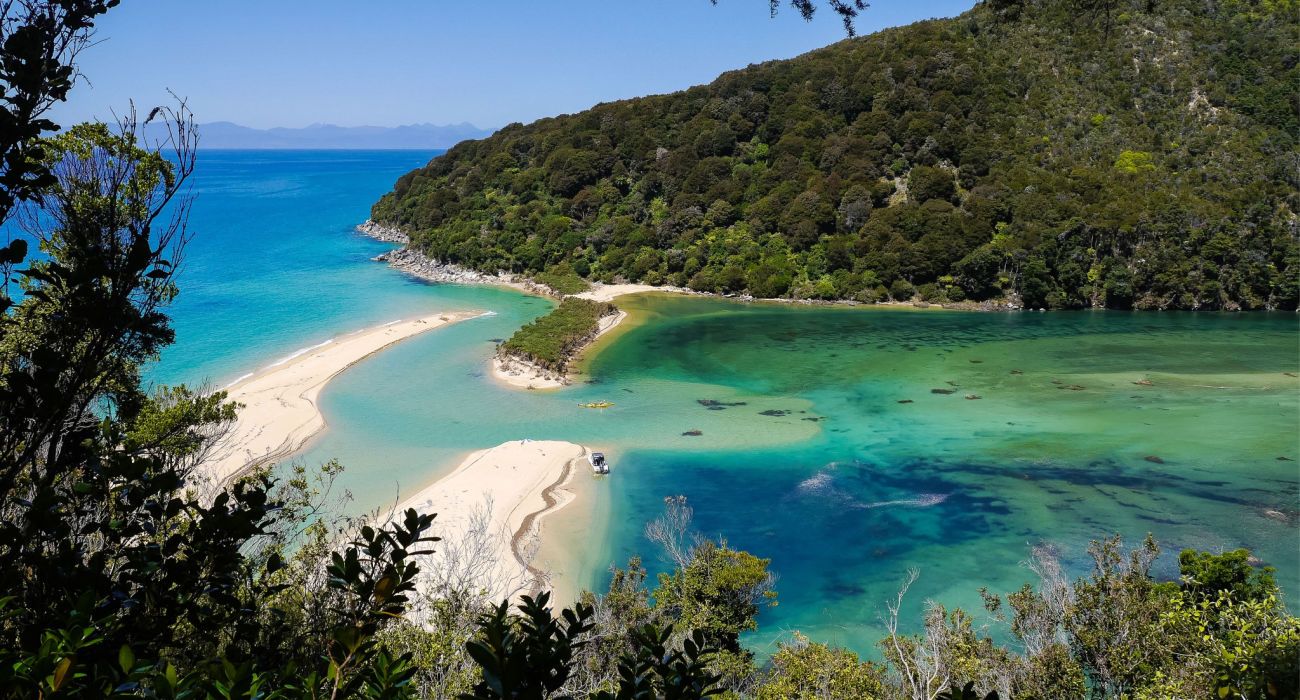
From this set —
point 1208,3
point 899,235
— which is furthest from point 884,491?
point 1208,3

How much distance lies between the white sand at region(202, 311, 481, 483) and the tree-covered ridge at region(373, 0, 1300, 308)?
2538 cm

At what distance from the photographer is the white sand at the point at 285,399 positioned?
2672 cm

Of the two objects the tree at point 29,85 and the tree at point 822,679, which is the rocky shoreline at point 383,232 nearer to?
the tree at point 822,679

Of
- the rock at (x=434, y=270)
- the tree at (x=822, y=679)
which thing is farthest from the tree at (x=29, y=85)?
the rock at (x=434, y=270)

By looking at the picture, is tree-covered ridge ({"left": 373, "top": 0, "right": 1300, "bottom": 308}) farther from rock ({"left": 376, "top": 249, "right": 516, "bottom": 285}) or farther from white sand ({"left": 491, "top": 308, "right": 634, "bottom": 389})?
white sand ({"left": 491, "top": 308, "right": 634, "bottom": 389})

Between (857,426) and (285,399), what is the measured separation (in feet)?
81.6

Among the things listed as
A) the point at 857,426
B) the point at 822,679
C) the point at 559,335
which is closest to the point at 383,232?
the point at 559,335

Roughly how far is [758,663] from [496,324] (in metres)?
37.0

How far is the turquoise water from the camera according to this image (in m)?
21.6

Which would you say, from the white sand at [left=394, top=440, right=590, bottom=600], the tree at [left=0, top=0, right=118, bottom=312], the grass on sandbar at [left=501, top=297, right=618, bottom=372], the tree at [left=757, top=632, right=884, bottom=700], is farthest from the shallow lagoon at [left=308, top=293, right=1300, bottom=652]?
the tree at [left=0, top=0, right=118, bottom=312]

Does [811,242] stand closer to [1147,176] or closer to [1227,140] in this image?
[1147,176]

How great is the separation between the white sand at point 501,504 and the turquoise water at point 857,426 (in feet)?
3.96

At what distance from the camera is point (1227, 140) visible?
209 ft

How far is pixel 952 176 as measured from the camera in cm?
6488
